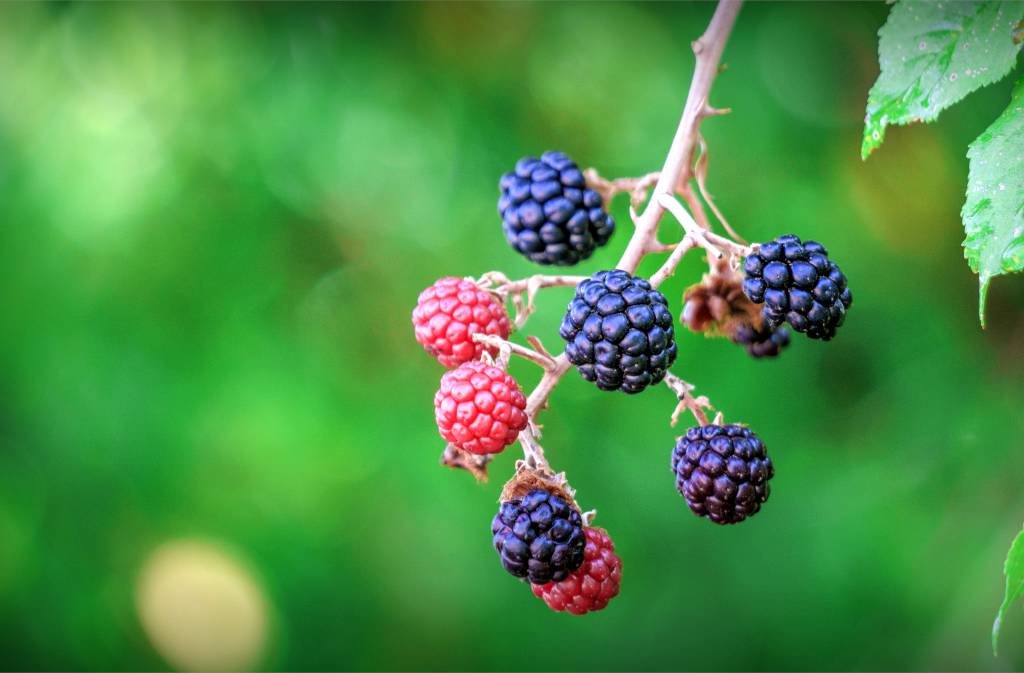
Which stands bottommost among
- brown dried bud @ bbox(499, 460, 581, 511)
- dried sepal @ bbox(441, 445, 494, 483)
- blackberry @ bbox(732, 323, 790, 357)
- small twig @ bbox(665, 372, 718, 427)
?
brown dried bud @ bbox(499, 460, 581, 511)

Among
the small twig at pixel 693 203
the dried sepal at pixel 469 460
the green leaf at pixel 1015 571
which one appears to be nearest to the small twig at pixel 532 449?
the dried sepal at pixel 469 460

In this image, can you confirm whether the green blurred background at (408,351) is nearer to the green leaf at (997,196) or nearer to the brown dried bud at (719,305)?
the brown dried bud at (719,305)

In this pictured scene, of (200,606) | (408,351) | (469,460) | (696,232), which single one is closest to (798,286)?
(696,232)

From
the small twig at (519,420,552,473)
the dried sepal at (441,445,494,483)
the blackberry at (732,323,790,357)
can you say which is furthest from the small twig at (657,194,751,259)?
the dried sepal at (441,445,494,483)

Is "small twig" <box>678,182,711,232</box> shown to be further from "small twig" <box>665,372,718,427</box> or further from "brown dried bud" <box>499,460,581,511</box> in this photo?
"brown dried bud" <box>499,460,581,511</box>

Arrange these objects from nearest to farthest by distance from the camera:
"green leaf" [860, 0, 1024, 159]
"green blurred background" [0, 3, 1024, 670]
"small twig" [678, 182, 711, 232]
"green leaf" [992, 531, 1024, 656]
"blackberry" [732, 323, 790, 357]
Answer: "green leaf" [992, 531, 1024, 656] → "green leaf" [860, 0, 1024, 159] → "small twig" [678, 182, 711, 232] → "blackberry" [732, 323, 790, 357] → "green blurred background" [0, 3, 1024, 670]

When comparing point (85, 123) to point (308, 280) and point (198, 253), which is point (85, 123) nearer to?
point (198, 253)

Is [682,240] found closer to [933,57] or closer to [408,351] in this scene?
[933,57]
